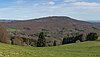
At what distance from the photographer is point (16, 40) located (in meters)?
105

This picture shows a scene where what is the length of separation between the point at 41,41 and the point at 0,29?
19178 mm

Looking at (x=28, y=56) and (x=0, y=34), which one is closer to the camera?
(x=28, y=56)

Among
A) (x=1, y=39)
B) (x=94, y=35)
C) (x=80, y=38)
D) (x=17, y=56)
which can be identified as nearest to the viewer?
(x=17, y=56)

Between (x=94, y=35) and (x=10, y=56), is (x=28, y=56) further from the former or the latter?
(x=94, y=35)

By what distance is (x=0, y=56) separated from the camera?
22422mm

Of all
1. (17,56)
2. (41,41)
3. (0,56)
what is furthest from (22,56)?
(41,41)

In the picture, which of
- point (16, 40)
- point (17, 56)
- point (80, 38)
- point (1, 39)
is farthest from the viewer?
point (80, 38)

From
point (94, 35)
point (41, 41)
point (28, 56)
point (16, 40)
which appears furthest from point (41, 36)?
point (28, 56)

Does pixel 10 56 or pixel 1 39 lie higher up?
pixel 10 56

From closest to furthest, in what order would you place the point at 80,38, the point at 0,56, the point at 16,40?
the point at 0,56
the point at 16,40
the point at 80,38

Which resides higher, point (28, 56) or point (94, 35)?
point (28, 56)

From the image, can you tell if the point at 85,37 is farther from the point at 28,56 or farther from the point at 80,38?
the point at 28,56

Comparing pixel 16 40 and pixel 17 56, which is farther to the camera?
pixel 16 40

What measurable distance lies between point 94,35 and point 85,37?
10825 millimetres
